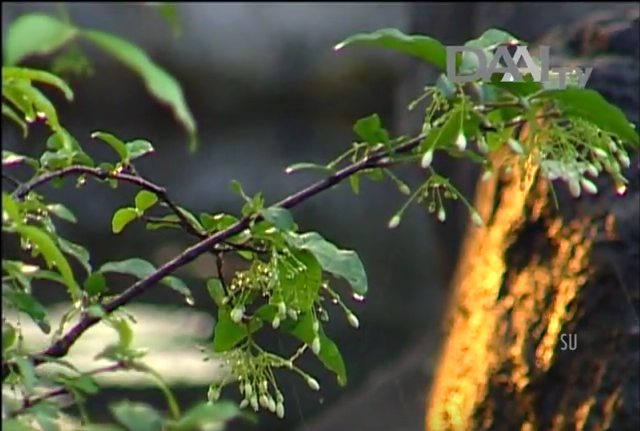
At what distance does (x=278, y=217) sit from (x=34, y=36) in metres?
0.27

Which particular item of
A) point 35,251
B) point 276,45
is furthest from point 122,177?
point 276,45

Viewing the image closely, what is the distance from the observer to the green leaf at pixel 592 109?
2.19 ft

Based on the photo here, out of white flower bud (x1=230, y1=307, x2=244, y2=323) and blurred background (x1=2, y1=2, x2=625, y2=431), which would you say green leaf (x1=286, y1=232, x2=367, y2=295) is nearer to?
white flower bud (x1=230, y1=307, x2=244, y2=323)

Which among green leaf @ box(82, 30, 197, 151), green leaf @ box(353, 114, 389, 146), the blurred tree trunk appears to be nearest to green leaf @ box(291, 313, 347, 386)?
green leaf @ box(353, 114, 389, 146)

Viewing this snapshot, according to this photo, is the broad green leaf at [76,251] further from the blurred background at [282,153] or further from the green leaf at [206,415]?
the blurred background at [282,153]

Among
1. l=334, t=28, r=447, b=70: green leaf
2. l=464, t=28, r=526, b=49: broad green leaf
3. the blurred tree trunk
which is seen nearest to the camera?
l=334, t=28, r=447, b=70: green leaf

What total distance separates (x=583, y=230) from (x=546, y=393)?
0.63 ft

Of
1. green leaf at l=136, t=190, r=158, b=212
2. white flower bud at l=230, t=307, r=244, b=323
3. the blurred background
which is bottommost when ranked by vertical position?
the blurred background

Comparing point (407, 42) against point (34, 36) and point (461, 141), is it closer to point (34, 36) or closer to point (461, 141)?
point (461, 141)

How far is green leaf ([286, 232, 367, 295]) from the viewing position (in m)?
0.70

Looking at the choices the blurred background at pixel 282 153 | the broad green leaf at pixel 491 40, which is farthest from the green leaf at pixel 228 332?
the blurred background at pixel 282 153

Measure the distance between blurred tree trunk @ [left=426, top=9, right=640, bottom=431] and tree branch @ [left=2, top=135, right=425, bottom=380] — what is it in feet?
1.98

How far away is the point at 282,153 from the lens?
578cm

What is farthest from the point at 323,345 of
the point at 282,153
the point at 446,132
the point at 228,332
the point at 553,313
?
the point at 282,153
